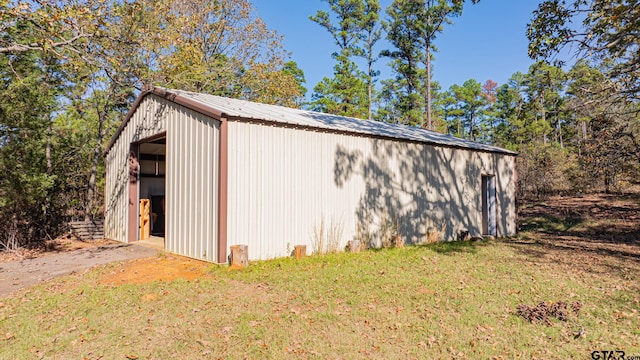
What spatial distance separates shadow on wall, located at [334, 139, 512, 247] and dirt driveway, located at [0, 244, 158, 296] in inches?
221

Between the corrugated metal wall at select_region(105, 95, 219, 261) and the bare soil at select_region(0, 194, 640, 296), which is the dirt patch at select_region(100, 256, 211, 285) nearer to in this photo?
the bare soil at select_region(0, 194, 640, 296)

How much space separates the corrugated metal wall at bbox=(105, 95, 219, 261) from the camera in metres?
7.36

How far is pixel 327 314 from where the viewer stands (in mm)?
4758

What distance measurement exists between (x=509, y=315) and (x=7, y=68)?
13121mm

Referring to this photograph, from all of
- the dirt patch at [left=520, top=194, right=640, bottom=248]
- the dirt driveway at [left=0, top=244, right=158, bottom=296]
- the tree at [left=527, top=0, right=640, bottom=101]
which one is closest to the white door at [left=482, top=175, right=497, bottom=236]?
the dirt patch at [left=520, top=194, right=640, bottom=248]

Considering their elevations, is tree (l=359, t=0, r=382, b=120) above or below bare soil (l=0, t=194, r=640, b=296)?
above

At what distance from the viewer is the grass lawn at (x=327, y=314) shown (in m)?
3.84

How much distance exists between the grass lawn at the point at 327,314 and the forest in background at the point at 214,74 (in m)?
4.81

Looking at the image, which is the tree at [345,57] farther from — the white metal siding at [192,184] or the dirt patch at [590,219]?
the white metal siding at [192,184]

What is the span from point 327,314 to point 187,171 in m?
5.07

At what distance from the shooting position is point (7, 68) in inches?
373

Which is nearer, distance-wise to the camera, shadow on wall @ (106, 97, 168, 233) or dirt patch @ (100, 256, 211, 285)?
dirt patch @ (100, 256, 211, 285)

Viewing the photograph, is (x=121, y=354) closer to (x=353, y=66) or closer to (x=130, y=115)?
(x=130, y=115)

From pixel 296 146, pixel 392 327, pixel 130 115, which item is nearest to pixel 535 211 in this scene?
pixel 296 146
